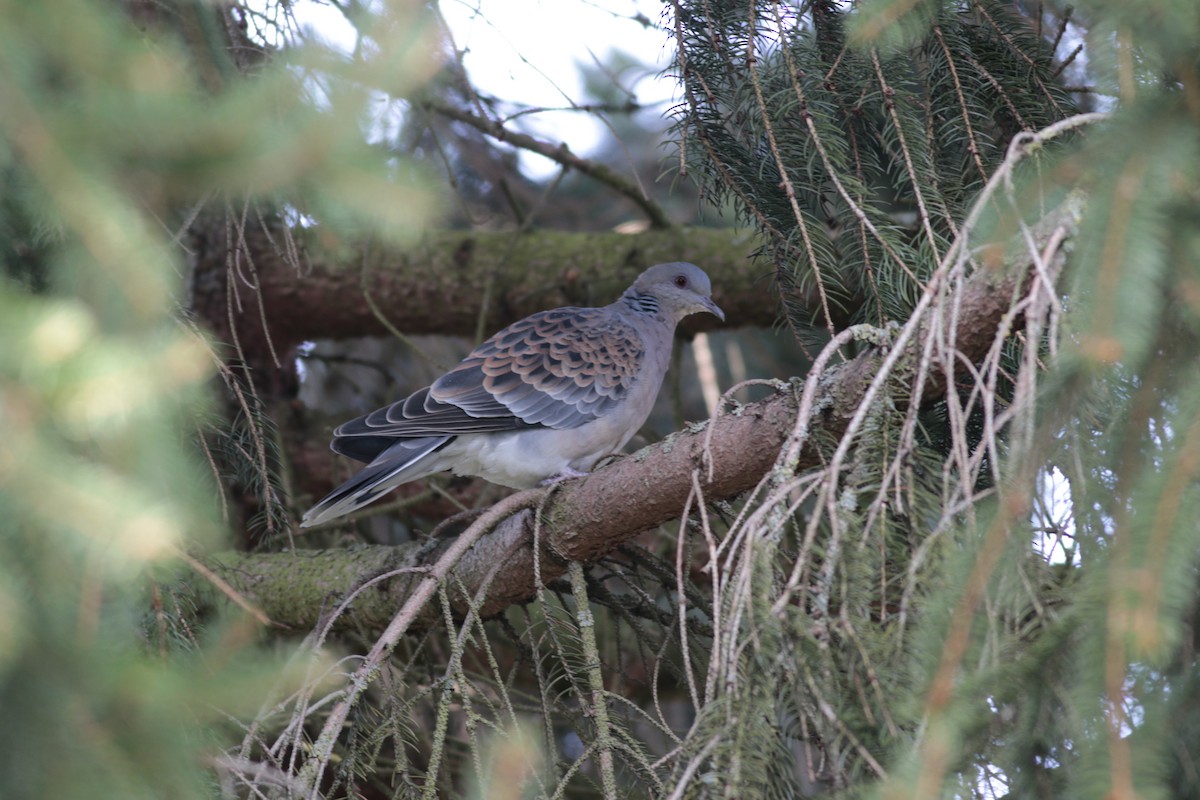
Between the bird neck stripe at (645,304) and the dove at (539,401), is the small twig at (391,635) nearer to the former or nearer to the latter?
the dove at (539,401)

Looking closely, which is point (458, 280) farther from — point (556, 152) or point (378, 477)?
point (378, 477)

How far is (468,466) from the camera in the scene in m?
4.04

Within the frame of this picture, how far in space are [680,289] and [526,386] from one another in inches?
29.4

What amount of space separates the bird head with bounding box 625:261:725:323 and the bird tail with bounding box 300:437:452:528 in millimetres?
1048

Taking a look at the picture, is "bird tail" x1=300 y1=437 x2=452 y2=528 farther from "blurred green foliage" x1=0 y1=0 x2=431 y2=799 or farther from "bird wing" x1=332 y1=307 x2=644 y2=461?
"blurred green foliage" x1=0 y1=0 x2=431 y2=799

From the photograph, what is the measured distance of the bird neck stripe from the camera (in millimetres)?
4348

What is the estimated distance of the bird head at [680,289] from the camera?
Answer: 13.9ft

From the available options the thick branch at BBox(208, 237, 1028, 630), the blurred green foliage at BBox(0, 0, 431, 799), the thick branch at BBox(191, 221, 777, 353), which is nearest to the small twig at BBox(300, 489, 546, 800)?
the thick branch at BBox(208, 237, 1028, 630)

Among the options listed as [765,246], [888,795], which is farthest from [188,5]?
[888,795]

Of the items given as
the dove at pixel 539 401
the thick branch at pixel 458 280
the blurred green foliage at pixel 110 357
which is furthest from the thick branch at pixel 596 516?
the thick branch at pixel 458 280

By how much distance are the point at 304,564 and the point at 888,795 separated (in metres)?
2.59

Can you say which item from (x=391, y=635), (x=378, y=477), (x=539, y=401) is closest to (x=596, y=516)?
(x=391, y=635)

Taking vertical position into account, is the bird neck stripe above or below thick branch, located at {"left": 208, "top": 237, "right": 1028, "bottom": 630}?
above

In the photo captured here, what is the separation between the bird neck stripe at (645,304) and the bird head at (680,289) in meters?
0.01
